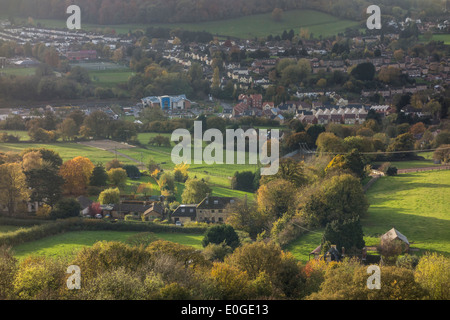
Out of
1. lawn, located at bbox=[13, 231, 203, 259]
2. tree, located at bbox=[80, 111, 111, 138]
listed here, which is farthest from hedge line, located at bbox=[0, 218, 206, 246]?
tree, located at bbox=[80, 111, 111, 138]

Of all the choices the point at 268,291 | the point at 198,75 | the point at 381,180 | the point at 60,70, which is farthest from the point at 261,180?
the point at 60,70

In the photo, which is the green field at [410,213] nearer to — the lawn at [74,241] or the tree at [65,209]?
the lawn at [74,241]

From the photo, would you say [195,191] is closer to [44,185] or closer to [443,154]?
[44,185]

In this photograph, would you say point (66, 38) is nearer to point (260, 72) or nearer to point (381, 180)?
point (260, 72)

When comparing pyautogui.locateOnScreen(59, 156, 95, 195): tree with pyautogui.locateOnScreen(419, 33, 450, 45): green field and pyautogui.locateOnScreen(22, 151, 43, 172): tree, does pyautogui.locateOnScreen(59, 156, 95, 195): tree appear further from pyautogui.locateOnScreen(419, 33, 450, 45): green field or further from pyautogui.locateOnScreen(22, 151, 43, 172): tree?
pyautogui.locateOnScreen(419, 33, 450, 45): green field

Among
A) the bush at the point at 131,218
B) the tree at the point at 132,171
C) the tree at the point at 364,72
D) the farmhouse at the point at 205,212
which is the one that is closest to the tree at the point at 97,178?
the tree at the point at 132,171
